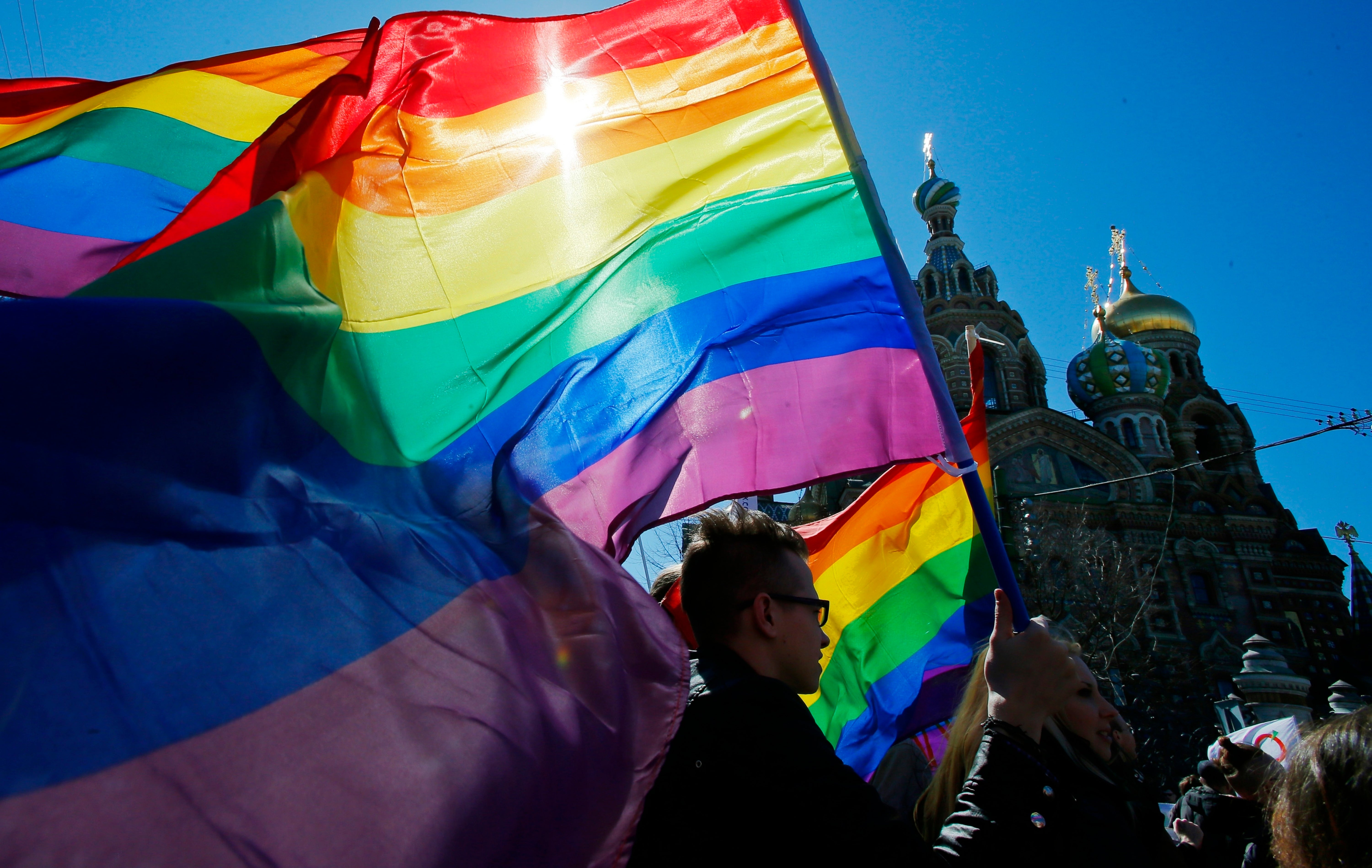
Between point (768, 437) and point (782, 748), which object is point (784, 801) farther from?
point (768, 437)

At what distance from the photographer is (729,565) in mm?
2336

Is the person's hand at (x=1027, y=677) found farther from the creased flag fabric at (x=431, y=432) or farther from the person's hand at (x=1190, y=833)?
the person's hand at (x=1190, y=833)

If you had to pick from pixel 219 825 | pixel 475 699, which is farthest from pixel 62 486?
pixel 475 699

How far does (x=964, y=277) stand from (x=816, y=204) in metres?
37.0

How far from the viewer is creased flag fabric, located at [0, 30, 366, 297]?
3.56 metres

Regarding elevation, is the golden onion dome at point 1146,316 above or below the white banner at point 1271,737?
above

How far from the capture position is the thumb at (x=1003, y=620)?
2.30 meters

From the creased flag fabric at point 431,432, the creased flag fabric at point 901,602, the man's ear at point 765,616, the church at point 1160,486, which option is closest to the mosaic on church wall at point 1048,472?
the church at point 1160,486

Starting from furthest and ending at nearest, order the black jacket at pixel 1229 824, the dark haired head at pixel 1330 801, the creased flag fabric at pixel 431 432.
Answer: the black jacket at pixel 1229 824
the dark haired head at pixel 1330 801
the creased flag fabric at pixel 431 432

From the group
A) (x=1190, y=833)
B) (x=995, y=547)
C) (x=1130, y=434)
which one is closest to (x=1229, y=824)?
(x=1190, y=833)

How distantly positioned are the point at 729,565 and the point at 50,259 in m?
3.00

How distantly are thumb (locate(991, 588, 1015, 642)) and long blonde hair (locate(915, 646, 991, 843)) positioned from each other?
12cm

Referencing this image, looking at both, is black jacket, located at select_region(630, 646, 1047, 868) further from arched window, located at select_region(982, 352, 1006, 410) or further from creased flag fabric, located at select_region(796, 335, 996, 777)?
arched window, located at select_region(982, 352, 1006, 410)

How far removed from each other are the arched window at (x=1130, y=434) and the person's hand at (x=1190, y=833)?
110ft
